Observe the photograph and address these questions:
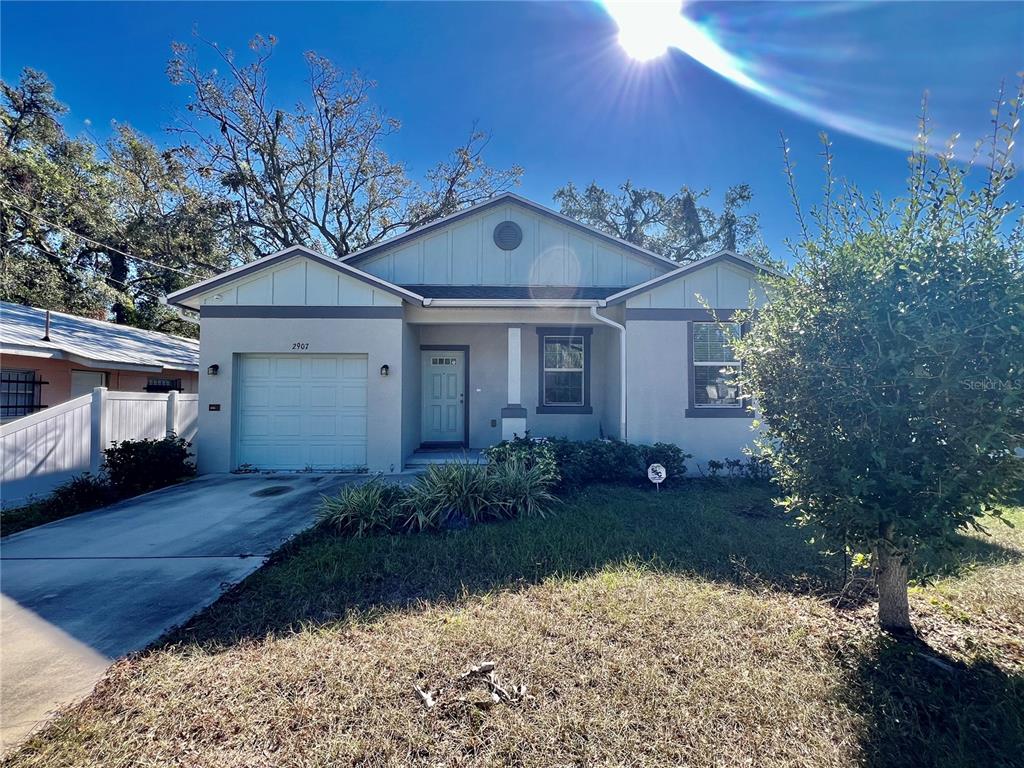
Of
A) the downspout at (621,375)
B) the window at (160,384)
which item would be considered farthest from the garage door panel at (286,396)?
the downspout at (621,375)

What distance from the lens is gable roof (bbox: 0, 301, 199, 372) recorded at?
8500 mm

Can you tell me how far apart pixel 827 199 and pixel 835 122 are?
582 centimetres

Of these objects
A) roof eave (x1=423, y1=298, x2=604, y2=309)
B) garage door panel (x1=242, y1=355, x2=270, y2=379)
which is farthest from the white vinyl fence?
roof eave (x1=423, y1=298, x2=604, y2=309)

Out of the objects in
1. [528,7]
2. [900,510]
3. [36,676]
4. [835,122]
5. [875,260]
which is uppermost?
[528,7]

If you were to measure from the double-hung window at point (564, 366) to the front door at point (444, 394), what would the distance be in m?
1.96

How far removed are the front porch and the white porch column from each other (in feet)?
2.12

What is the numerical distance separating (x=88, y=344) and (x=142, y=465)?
16.2ft

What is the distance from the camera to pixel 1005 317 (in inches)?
100

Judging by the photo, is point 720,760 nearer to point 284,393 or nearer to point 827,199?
point 827,199

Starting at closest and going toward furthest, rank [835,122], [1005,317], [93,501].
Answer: [1005,317], [93,501], [835,122]

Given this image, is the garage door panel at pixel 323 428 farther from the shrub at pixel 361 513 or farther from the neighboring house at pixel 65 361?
the neighboring house at pixel 65 361

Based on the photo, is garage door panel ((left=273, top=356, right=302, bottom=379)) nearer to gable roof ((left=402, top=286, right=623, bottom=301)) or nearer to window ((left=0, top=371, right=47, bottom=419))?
gable roof ((left=402, top=286, right=623, bottom=301))

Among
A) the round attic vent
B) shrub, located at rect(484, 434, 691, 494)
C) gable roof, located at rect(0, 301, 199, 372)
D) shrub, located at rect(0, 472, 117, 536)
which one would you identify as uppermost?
the round attic vent

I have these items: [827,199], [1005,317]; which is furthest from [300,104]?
[1005,317]
